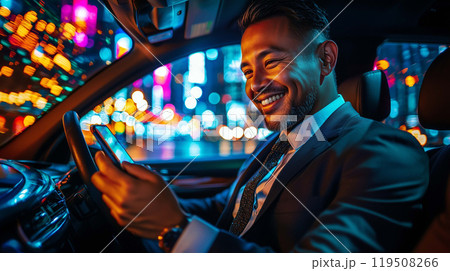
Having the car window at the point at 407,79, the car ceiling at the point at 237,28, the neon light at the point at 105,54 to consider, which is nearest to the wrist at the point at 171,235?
the car window at the point at 407,79

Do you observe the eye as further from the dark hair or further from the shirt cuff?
the shirt cuff

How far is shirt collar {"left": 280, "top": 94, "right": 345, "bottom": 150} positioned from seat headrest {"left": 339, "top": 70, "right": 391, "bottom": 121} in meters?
0.31

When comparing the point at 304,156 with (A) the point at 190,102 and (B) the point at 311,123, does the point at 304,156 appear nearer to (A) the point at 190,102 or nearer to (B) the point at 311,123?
(B) the point at 311,123

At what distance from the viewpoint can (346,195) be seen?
0.86m

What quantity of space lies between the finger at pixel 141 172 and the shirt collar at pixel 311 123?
678mm

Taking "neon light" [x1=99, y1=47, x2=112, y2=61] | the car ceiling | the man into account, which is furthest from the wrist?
"neon light" [x1=99, y1=47, x2=112, y2=61]

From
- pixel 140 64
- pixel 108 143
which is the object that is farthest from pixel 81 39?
pixel 108 143

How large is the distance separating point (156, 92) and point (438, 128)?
66.3 inches

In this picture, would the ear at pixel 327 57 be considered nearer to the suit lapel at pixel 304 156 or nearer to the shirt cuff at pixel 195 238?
the suit lapel at pixel 304 156

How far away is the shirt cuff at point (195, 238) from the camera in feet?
2.68

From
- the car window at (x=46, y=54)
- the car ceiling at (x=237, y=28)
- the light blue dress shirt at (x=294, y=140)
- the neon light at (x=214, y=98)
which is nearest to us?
the light blue dress shirt at (x=294, y=140)

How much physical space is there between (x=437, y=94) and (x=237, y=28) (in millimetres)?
1267

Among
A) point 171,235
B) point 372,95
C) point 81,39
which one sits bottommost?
point 171,235
